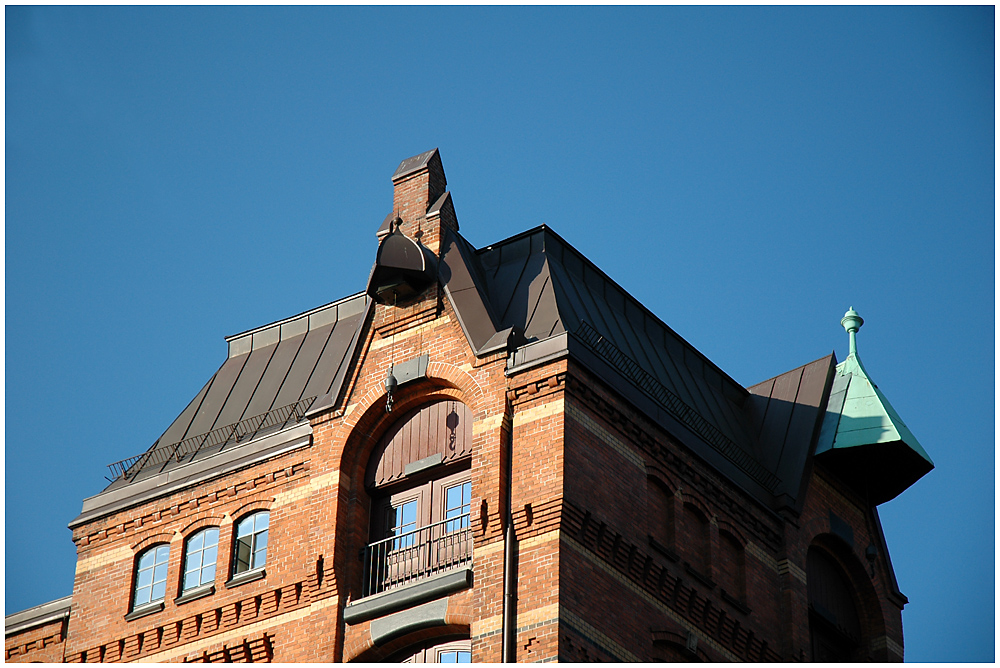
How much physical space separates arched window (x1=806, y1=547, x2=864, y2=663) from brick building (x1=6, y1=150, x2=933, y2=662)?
76mm

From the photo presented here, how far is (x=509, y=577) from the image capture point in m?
38.1

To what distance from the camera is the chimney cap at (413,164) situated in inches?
1787

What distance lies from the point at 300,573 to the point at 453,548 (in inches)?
151

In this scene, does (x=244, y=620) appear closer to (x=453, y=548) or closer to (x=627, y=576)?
(x=453, y=548)

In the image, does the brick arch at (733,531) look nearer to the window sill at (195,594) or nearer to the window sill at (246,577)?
the window sill at (246,577)

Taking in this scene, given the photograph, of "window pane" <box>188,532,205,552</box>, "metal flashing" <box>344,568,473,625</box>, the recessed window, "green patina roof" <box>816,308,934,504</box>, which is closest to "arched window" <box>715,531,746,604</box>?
"green patina roof" <box>816,308,934,504</box>

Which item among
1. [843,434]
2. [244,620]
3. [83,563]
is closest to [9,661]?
[83,563]

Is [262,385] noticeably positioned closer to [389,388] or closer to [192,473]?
[192,473]

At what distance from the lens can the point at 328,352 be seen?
4744cm

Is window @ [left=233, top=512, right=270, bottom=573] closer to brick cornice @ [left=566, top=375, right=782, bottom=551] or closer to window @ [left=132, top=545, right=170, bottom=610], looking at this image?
window @ [left=132, top=545, right=170, bottom=610]

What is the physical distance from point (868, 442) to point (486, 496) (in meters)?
12.0

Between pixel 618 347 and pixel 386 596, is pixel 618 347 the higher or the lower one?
the higher one

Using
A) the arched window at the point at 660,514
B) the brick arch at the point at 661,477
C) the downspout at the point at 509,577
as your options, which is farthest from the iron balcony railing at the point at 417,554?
the brick arch at the point at 661,477

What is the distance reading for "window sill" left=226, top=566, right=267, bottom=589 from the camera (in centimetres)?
4231
